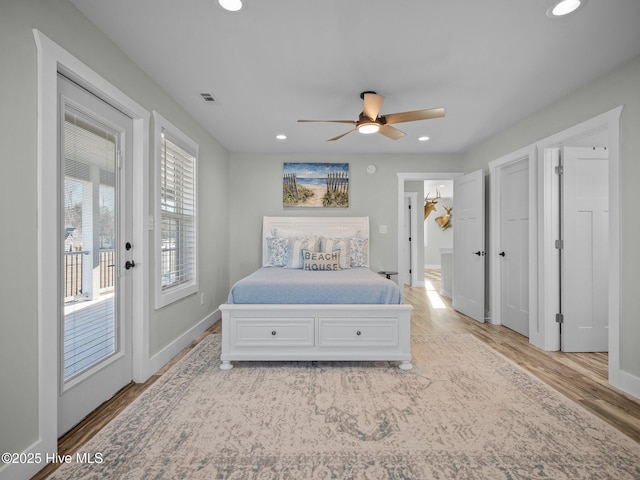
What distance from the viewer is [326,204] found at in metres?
5.18

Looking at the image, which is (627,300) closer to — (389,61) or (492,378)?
(492,378)

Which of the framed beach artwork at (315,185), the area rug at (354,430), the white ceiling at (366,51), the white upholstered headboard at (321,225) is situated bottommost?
the area rug at (354,430)

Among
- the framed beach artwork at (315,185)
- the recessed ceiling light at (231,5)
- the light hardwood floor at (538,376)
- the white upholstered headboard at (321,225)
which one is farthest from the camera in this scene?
the framed beach artwork at (315,185)

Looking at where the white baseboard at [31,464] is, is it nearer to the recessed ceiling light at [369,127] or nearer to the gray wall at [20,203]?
the gray wall at [20,203]

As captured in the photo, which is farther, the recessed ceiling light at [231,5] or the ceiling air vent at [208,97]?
the ceiling air vent at [208,97]

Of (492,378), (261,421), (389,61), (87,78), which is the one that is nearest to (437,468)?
(261,421)

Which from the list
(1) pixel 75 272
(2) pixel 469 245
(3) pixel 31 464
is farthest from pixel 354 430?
(2) pixel 469 245

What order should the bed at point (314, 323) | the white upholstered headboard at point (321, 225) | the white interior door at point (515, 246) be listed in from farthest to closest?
the white upholstered headboard at point (321, 225)
the white interior door at point (515, 246)
the bed at point (314, 323)

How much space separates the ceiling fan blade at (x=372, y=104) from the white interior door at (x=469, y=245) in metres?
2.23

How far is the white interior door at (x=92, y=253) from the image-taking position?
192cm

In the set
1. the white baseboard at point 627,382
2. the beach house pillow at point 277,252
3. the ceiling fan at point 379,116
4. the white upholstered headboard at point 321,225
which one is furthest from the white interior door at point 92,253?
the white baseboard at point 627,382

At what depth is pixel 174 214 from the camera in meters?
3.31

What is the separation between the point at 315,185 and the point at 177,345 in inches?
117

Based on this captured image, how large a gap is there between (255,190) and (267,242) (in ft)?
3.27
